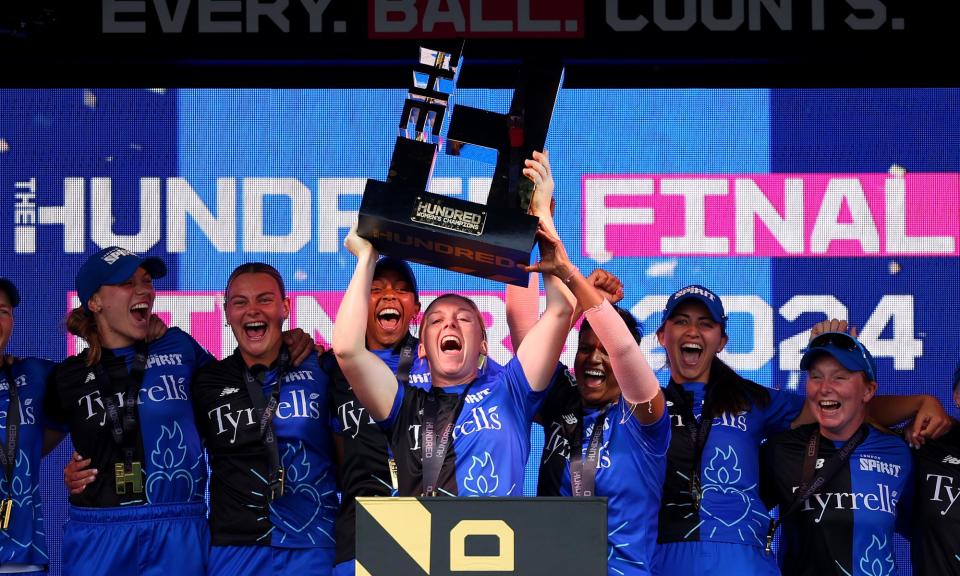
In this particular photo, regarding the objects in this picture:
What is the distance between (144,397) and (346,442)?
725 mm

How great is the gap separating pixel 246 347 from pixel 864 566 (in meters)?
2.19

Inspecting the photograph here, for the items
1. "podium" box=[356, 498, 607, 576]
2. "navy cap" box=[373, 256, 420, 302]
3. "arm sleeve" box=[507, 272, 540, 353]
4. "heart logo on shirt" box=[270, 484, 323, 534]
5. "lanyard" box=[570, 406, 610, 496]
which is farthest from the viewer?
"navy cap" box=[373, 256, 420, 302]

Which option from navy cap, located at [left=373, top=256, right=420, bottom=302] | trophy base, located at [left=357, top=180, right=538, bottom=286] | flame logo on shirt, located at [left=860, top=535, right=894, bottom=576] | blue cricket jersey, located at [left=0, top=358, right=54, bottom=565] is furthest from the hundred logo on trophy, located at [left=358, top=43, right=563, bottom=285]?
blue cricket jersey, located at [left=0, top=358, right=54, bottom=565]

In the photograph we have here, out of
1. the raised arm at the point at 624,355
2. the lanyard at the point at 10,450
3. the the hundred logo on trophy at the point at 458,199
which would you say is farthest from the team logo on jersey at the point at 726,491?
the lanyard at the point at 10,450

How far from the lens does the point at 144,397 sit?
4727 mm

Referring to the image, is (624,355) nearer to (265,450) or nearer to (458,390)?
(458,390)

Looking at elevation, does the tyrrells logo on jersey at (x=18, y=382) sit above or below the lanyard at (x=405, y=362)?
below

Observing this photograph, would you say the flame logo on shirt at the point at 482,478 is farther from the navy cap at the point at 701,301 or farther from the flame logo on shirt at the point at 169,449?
the flame logo on shirt at the point at 169,449

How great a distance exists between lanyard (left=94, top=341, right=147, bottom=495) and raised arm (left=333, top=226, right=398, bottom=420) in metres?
1.08

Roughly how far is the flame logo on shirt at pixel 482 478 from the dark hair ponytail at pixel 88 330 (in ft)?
5.26

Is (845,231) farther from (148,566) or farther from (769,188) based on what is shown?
(148,566)

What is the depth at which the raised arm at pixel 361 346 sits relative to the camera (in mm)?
3928

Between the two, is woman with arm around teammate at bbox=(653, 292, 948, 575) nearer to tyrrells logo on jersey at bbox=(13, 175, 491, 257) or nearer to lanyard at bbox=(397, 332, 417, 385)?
lanyard at bbox=(397, 332, 417, 385)

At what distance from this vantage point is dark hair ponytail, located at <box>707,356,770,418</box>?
15.0 feet
